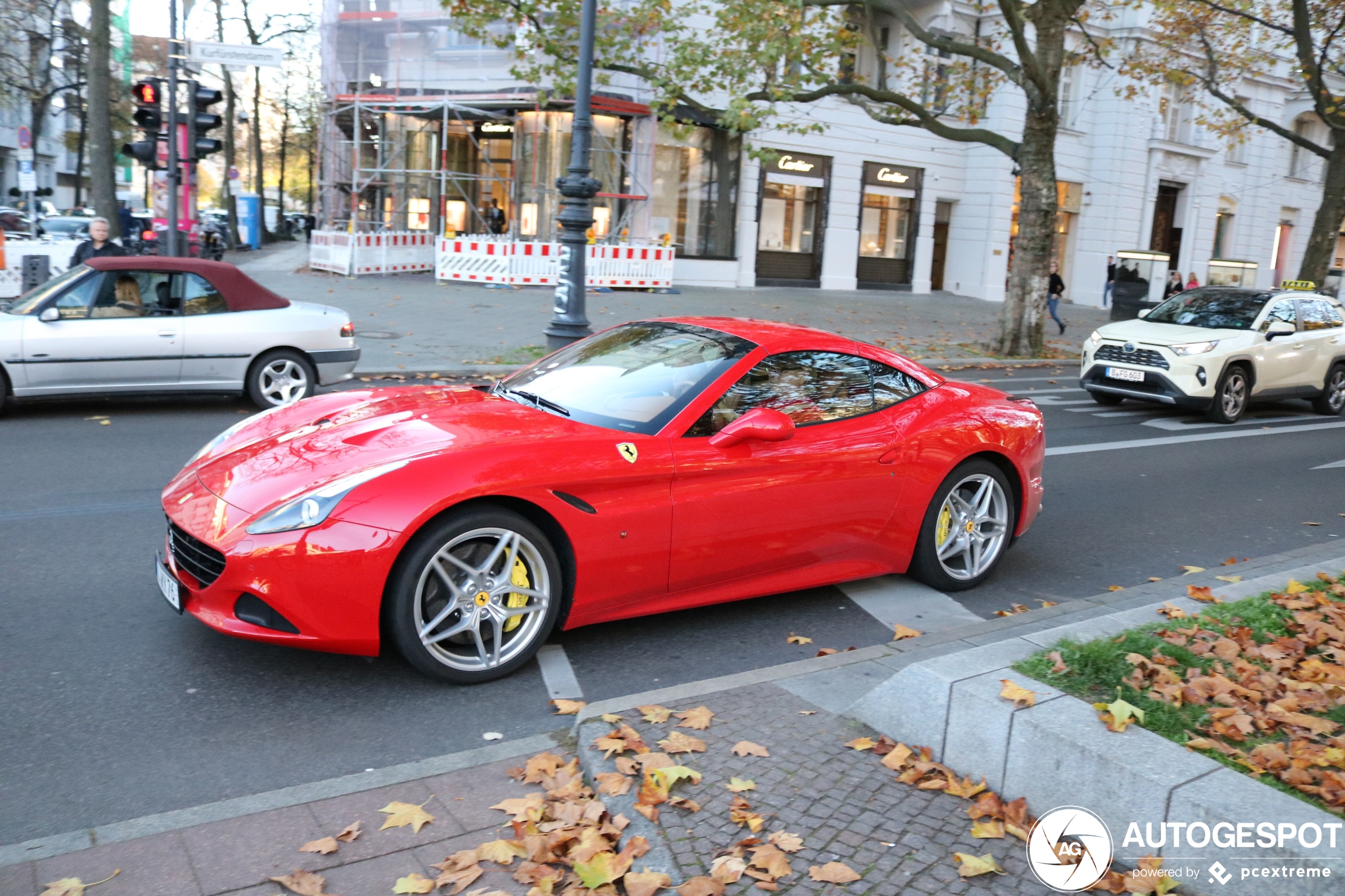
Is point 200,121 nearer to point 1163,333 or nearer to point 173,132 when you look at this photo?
point 173,132

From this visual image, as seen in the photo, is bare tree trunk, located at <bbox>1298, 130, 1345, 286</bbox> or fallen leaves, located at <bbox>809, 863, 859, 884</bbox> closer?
fallen leaves, located at <bbox>809, 863, 859, 884</bbox>

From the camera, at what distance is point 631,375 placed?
539 centimetres

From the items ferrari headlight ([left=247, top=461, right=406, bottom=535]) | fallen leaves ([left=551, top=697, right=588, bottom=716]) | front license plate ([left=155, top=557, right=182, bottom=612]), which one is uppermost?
ferrari headlight ([left=247, top=461, right=406, bottom=535])

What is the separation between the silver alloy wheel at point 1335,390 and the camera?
14.6m

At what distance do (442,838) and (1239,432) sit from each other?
466 inches

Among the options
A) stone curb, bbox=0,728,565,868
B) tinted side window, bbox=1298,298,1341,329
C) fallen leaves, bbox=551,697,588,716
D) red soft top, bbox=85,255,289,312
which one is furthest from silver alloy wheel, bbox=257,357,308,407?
tinted side window, bbox=1298,298,1341,329

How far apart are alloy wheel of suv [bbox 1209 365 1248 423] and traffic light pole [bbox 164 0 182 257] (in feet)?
43.0

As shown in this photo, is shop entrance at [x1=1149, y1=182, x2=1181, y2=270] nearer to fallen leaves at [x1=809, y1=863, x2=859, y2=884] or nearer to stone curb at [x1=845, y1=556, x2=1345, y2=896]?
stone curb at [x1=845, y1=556, x2=1345, y2=896]

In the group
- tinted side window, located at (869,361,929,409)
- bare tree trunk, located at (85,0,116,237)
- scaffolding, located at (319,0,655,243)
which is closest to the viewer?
tinted side window, located at (869,361,929,409)

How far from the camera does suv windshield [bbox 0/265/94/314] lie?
9.38 metres

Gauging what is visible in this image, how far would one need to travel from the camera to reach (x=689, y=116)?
28.4 m

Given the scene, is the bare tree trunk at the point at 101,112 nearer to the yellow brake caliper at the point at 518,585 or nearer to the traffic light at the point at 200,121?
the traffic light at the point at 200,121

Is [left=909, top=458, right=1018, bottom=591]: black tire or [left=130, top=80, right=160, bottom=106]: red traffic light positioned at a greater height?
[left=130, top=80, right=160, bottom=106]: red traffic light

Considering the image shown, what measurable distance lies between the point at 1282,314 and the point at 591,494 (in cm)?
1226
